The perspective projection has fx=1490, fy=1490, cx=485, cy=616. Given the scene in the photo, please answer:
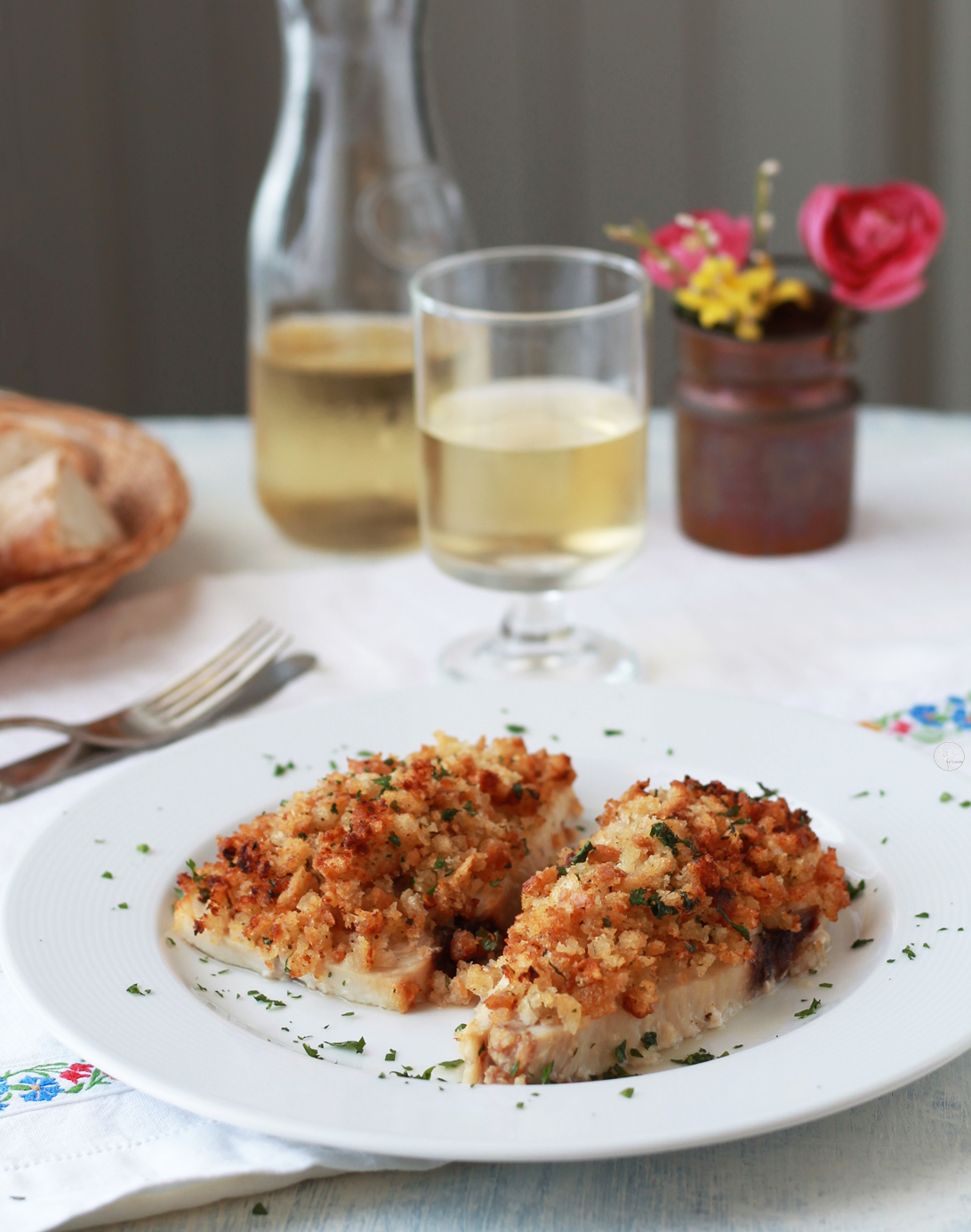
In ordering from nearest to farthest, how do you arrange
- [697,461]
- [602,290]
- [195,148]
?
[602,290] < [697,461] < [195,148]

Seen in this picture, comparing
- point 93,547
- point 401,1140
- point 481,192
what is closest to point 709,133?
point 481,192

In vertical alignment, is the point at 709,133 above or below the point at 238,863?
above

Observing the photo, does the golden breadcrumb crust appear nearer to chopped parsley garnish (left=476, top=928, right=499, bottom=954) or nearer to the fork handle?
chopped parsley garnish (left=476, top=928, right=499, bottom=954)

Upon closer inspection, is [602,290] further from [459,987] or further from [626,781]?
[459,987]

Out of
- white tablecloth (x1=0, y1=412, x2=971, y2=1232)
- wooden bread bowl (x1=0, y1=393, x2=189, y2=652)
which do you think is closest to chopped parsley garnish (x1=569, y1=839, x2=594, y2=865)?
white tablecloth (x1=0, y1=412, x2=971, y2=1232)

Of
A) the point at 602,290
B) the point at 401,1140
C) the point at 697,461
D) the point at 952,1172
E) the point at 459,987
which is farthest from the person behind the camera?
the point at 697,461

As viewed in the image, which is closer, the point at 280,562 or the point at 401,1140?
the point at 401,1140

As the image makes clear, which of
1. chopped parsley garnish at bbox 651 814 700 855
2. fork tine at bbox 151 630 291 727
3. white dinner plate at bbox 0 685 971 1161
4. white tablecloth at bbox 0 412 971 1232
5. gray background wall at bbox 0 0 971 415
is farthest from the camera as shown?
gray background wall at bbox 0 0 971 415

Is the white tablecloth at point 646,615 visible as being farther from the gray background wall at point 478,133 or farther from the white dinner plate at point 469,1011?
the gray background wall at point 478,133
